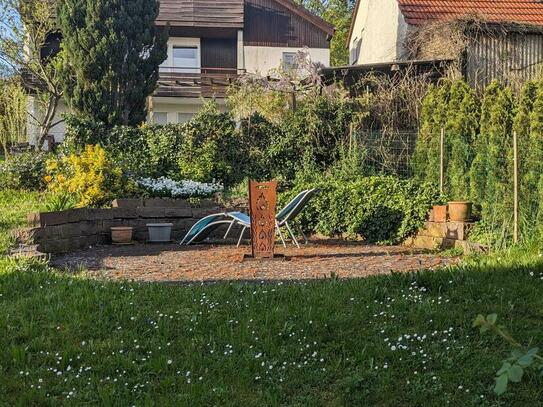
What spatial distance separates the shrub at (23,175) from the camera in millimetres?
11211

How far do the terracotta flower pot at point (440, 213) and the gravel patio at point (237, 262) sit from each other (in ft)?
2.15

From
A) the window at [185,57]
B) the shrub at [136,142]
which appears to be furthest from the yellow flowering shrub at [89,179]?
the window at [185,57]

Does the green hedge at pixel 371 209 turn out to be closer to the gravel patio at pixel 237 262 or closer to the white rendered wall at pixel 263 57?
the gravel patio at pixel 237 262

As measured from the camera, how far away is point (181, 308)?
4625mm

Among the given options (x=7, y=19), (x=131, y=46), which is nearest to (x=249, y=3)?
(x=7, y=19)

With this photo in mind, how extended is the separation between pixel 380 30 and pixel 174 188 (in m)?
11.3

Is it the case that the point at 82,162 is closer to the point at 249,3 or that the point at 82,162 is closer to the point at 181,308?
the point at 181,308

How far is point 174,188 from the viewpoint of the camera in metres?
11.1

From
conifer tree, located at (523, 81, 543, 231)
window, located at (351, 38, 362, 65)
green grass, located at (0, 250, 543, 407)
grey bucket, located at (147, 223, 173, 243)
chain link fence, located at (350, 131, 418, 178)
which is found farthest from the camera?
window, located at (351, 38, 362, 65)

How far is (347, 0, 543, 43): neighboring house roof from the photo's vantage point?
15805 mm

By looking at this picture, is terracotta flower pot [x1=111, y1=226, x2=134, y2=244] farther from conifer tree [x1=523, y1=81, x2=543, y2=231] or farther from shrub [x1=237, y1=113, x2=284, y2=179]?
conifer tree [x1=523, y1=81, x2=543, y2=231]

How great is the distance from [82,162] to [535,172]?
274 inches

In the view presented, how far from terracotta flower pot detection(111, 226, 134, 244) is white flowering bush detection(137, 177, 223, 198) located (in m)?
1.58

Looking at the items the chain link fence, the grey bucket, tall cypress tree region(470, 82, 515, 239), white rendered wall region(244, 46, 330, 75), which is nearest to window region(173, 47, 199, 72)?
white rendered wall region(244, 46, 330, 75)
